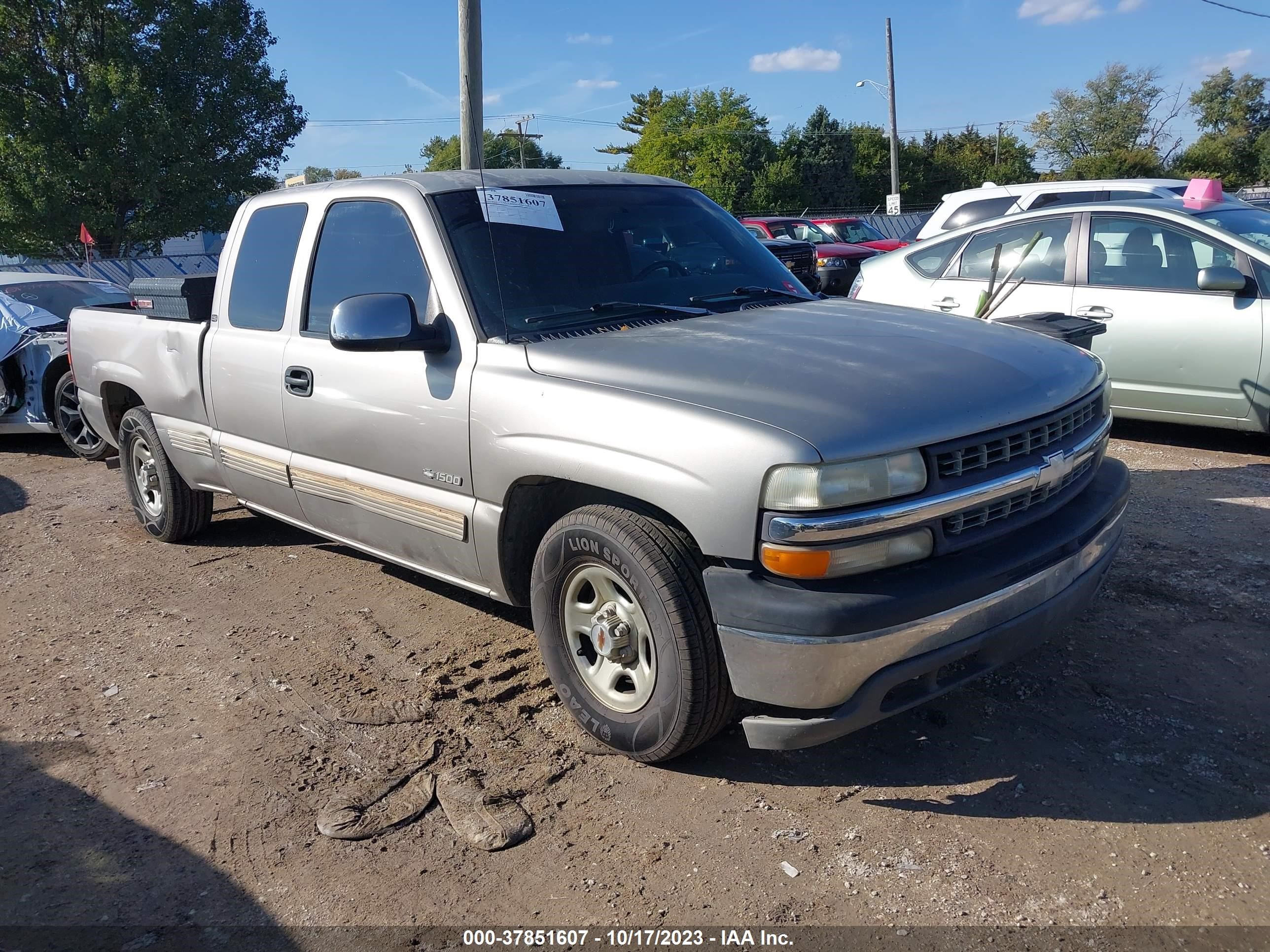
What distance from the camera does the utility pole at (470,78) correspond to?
31.2 ft

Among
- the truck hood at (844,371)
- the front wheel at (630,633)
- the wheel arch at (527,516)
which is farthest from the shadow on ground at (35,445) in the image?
the truck hood at (844,371)

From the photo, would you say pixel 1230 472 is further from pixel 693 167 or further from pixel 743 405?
pixel 693 167

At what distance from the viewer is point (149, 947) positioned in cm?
257

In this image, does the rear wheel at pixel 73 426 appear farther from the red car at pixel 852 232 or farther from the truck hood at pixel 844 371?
the red car at pixel 852 232

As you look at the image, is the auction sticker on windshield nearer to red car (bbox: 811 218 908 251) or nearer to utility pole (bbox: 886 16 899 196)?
red car (bbox: 811 218 908 251)

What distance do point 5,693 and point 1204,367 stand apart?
22.3 ft

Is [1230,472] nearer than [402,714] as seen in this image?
No

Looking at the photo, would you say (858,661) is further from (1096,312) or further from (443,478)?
(1096,312)

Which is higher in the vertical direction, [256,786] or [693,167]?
[693,167]

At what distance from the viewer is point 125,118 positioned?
30047mm

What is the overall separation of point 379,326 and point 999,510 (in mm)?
2108

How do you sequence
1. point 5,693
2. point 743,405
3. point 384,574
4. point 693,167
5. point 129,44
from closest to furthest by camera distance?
point 743,405 < point 5,693 < point 384,574 < point 129,44 < point 693,167

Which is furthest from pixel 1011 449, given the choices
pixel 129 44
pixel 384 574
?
pixel 129 44

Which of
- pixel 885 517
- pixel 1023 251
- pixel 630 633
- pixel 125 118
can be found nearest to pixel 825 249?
pixel 1023 251
